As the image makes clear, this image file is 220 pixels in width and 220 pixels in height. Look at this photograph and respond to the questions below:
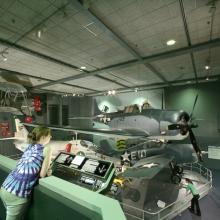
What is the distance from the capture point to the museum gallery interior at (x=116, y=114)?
61.7 inches

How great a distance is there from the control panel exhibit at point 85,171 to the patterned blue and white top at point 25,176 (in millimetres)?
748

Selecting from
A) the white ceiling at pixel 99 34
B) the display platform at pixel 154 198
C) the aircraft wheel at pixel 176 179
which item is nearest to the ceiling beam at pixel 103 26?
the white ceiling at pixel 99 34

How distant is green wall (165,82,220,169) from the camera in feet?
26.1

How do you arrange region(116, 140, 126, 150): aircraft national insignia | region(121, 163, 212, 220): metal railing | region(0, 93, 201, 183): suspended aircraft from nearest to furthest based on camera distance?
region(121, 163, 212, 220): metal railing, region(0, 93, 201, 183): suspended aircraft, region(116, 140, 126, 150): aircraft national insignia

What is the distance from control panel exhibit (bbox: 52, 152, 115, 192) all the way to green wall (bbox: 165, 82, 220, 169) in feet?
21.7

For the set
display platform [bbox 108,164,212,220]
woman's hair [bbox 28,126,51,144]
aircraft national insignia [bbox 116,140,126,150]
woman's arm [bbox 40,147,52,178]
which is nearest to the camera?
woman's arm [bbox 40,147,52,178]

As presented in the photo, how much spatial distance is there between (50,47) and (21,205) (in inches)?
153

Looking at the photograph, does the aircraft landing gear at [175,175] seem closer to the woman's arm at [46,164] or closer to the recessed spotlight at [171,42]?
the recessed spotlight at [171,42]

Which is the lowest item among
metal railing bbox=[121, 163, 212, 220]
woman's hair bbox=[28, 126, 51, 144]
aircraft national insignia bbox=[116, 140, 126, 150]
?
metal railing bbox=[121, 163, 212, 220]

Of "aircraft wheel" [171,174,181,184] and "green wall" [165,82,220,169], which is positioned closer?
"aircraft wheel" [171,174,181,184]

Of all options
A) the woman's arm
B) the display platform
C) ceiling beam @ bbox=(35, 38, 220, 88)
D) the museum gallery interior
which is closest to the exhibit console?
the museum gallery interior

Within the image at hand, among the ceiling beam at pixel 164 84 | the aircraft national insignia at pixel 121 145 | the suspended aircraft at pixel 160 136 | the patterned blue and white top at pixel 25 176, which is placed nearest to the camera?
the patterned blue and white top at pixel 25 176

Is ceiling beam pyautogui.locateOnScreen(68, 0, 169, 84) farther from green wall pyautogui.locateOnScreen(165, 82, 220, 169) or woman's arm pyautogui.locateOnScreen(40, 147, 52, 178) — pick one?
green wall pyautogui.locateOnScreen(165, 82, 220, 169)

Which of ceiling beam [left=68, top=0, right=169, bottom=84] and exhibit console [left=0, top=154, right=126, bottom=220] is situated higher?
ceiling beam [left=68, top=0, right=169, bottom=84]
